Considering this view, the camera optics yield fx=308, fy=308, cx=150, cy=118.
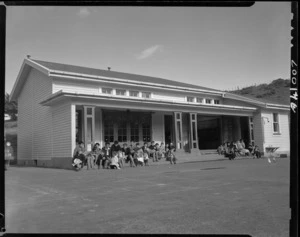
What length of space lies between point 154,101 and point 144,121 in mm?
2639

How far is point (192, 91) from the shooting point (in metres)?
21.8

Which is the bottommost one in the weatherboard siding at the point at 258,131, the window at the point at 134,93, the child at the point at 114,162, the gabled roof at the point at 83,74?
the child at the point at 114,162

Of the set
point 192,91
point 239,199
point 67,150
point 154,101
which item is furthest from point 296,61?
point 192,91

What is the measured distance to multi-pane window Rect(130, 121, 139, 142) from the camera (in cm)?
1807

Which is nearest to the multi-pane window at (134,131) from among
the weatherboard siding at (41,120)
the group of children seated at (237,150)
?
the weatherboard siding at (41,120)

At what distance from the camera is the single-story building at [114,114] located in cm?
1404

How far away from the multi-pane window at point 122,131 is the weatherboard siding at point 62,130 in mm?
3915

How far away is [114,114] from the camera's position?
671 inches

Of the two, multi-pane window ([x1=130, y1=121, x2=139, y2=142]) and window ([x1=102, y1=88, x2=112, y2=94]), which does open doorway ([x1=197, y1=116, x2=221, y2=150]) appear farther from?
window ([x1=102, y1=88, x2=112, y2=94])

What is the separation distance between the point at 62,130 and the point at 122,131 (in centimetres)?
441

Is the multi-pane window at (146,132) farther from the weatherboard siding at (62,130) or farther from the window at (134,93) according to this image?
the weatherboard siding at (62,130)

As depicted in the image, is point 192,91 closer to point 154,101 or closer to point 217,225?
point 154,101

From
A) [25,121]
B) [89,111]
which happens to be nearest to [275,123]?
[89,111]

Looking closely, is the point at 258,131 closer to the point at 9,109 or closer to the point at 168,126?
the point at 168,126
